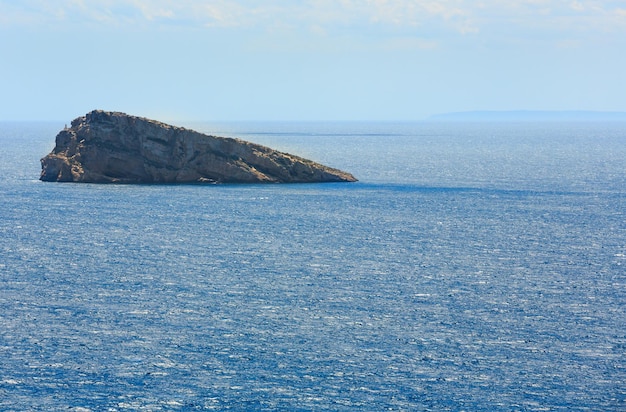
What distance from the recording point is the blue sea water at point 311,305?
35156 mm

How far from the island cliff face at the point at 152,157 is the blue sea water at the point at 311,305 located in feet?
55.7

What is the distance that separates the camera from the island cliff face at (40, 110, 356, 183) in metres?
109

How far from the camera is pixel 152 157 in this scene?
110 meters

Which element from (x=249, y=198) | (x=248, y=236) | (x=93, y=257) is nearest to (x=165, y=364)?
(x=93, y=257)

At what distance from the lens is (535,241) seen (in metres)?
69.1

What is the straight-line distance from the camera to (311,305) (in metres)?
47.9

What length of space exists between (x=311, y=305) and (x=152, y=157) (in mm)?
65563

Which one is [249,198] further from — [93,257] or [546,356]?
[546,356]

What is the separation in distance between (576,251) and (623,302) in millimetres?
16136

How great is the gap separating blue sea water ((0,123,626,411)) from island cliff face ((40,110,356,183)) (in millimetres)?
16971

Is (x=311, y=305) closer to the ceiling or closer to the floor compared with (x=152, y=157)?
closer to the floor

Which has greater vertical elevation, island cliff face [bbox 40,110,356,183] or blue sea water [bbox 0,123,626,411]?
island cliff face [bbox 40,110,356,183]

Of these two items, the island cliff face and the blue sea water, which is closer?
the blue sea water

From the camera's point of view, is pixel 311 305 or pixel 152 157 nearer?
pixel 311 305
